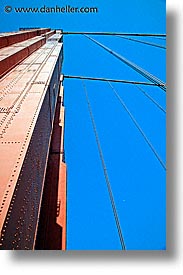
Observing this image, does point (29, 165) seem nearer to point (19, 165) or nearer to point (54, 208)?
point (19, 165)

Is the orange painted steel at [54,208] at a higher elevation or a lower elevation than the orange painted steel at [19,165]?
lower

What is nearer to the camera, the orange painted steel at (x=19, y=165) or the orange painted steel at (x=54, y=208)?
the orange painted steel at (x=19, y=165)

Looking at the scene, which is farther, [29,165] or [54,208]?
[54,208]

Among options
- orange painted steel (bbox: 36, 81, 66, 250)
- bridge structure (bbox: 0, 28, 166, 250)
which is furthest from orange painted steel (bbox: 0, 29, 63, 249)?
orange painted steel (bbox: 36, 81, 66, 250)

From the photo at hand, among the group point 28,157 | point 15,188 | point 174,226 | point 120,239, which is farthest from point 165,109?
point 15,188

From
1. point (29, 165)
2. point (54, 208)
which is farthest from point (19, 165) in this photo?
point (54, 208)

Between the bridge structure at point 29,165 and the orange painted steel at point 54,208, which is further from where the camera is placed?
the orange painted steel at point 54,208

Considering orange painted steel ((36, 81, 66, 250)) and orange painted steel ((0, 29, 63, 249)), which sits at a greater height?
orange painted steel ((0, 29, 63, 249))

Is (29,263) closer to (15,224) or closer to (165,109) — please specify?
(15,224)

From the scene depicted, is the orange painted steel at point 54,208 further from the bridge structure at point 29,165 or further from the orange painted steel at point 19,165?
the orange painted steel at point 19,165

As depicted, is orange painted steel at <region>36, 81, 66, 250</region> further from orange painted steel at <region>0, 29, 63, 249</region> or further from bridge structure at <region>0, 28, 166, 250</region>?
orange painted steel at <region>0, 29, 63, 249</region>

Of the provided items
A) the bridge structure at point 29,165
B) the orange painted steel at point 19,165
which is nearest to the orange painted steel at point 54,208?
the bridge structure at point 29,165

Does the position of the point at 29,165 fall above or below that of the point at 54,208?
above

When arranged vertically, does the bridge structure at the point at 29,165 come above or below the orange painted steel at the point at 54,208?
above
